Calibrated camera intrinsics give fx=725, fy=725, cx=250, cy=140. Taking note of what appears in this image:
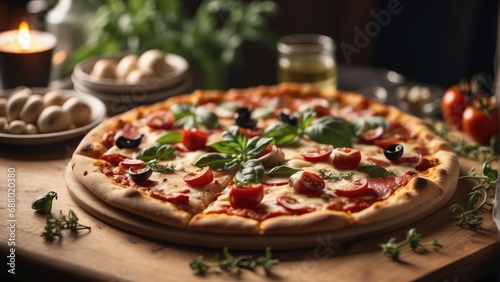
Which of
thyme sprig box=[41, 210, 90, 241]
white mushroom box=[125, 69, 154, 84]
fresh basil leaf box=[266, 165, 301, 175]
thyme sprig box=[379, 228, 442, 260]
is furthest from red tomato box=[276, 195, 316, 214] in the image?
white mushroom box=[125, 69, 154, 84]

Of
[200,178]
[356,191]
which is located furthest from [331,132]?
[200,178]

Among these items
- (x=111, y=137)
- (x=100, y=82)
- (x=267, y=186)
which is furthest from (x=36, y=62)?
(x=267, y=186)

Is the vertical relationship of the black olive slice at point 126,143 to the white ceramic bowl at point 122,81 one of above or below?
above

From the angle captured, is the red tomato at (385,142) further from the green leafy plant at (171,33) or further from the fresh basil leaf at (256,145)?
the green leafy plant at (171,33)

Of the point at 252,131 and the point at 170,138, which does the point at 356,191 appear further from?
the point at 170,138

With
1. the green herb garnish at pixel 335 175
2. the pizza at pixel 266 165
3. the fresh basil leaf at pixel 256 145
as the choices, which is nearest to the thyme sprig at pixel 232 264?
the pizza at pixel 266 165

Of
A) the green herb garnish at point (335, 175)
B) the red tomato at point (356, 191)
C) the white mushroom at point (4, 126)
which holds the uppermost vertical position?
the red tomato at point (356, 191)

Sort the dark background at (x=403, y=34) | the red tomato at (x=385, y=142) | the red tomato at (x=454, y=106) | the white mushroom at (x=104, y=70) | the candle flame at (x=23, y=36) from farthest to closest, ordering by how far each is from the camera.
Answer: the dark background at (x=403, y=34) < the white mushroom at (x=104, y=70) < the candle flame at (x=23, y=36) < the red tomato at (x=454, y=106) < the red tomato at (x=385, y=142)

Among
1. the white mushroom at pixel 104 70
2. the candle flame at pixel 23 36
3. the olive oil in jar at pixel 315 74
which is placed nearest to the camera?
the candle flame at pixel 23 36
